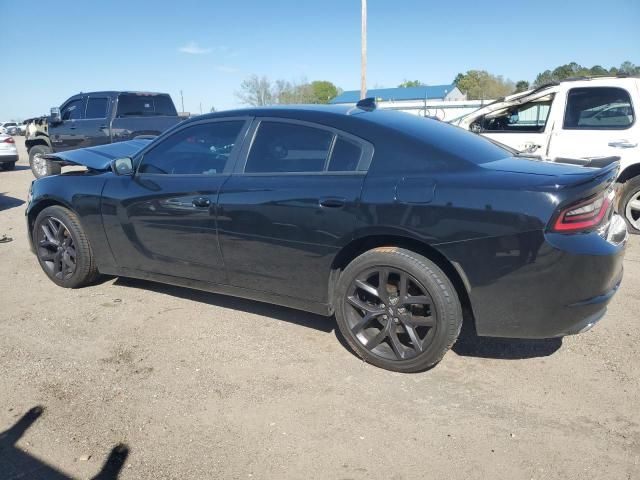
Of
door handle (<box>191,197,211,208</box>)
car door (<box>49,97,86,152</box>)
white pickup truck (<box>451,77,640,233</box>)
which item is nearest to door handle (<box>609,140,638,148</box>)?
white pickup truck (<box>451,77,640,233</box>)

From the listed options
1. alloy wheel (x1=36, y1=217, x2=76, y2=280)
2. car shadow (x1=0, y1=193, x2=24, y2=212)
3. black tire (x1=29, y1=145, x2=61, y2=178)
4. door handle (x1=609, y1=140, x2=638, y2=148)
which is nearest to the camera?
alloy wheel (x1=36, y1=217, x2=76, y2=280)

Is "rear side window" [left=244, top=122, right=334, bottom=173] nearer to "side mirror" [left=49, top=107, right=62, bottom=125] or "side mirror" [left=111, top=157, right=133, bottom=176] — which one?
"side mirror" [left=111, top=157, right=133, bottom=176]

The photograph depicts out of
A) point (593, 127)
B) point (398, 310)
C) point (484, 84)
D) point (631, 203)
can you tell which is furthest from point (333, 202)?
point (484, 84)

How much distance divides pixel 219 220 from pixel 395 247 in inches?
A: 50.4

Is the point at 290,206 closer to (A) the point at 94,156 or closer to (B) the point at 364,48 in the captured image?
(A) the point at 94,156

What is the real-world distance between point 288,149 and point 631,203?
5.02m

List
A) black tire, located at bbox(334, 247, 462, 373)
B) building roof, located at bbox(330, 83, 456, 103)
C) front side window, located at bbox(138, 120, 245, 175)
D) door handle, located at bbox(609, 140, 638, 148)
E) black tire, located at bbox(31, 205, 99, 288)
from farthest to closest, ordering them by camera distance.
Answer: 1. building roof, located at bbox(330, 83, 456, 103)
2. door handle, located at bbox(609, 140, 638, 148)
3. black tire, located at bbox(31, 205, 99, 288)
4. front side window, located at bbox(138, 120, 245, 175)
5. black tire, located at bbox(334, 247, 462, 373)

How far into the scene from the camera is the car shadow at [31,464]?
223cm

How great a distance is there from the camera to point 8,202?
9.21 meters

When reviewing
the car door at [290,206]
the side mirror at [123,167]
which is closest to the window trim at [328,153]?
the car door at [290,206]

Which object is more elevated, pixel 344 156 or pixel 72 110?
pixel 72 110

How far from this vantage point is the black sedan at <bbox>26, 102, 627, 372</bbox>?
101 inches

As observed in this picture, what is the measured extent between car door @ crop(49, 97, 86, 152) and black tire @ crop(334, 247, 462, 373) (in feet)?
33.6

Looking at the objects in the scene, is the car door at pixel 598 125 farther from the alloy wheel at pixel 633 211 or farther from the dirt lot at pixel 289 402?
the dirt lot at pixel 289 402
